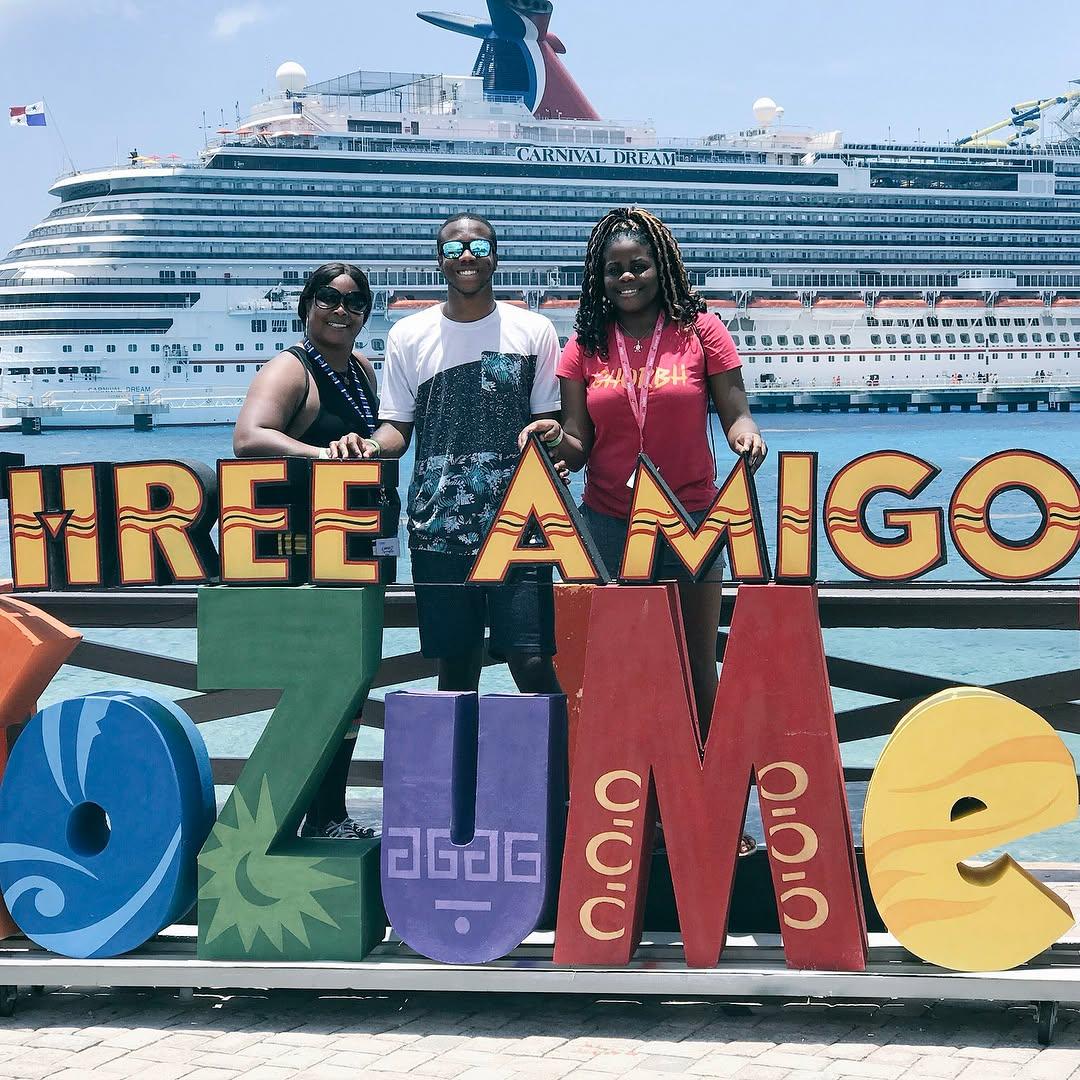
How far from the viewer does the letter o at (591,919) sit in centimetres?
302

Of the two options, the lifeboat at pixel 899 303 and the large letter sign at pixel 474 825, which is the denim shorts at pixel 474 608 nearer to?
the large letter sign at pixel 474 825

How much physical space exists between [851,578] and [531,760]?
9178mm

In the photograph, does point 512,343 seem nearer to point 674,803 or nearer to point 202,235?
point 674,803

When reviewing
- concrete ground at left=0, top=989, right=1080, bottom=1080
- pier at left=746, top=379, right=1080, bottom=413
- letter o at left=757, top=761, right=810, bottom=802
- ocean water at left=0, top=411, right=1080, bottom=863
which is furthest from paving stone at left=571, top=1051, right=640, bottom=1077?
pier at left=746, top=379, right=1080, bottom=413

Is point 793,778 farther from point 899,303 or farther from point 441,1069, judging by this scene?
point 899,303

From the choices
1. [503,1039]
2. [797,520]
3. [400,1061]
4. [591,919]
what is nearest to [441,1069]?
[400,1061]

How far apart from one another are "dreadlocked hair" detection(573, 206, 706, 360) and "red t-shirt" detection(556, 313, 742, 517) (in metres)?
0.03

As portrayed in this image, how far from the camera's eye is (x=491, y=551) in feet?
10.1

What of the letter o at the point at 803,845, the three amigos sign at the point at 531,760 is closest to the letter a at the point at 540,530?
the three amigos sign at the point at 531,760

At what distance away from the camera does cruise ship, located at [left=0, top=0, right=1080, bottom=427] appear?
2077 inches

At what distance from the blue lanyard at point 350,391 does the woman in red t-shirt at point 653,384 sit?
1.71 ft

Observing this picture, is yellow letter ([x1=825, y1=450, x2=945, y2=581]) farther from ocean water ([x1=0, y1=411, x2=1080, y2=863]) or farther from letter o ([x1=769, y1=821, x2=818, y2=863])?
letter o ([x1=769, y1=821, x2=818, y2=863])

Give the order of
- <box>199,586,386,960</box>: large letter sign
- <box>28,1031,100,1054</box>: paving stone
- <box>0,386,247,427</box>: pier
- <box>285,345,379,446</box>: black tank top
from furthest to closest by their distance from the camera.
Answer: <box>0,386,247,427</box>: pier < <box>285,345,379,446</box>: black tank top < <box>199,586,386,960</box>: large letter sign < <box>28,1031,100,1054</box>: paving stone

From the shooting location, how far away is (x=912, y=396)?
59.5 metres
